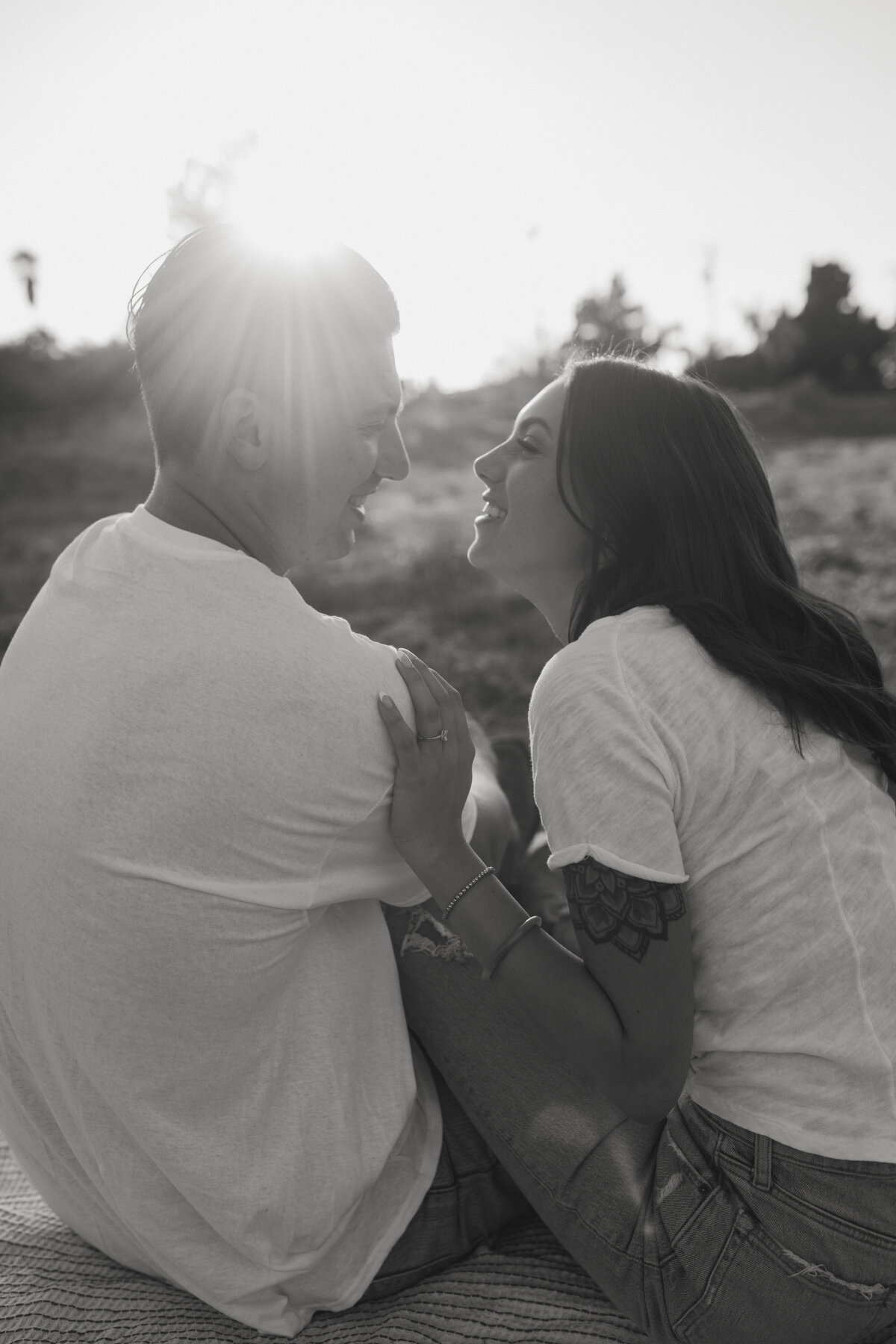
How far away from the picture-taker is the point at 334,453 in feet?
5.61

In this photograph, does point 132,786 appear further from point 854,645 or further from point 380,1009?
point 854,645

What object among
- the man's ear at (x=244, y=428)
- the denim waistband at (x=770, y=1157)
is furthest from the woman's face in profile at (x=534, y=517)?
the denim waistband at (x=770, y=1157)

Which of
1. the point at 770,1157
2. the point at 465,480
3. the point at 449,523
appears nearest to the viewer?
the point at 770,1157

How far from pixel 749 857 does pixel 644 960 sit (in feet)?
0.77

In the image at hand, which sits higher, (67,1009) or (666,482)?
(666,482)

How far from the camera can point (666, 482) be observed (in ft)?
6.11

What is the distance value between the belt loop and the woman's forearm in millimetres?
157

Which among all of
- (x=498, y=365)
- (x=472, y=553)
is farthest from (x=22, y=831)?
(x=498, y=365)

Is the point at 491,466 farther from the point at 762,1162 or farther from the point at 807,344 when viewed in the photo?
the point at 807,344

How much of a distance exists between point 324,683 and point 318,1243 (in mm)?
969

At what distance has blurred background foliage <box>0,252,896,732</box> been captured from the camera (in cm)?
684

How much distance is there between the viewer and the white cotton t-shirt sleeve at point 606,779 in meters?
1.49

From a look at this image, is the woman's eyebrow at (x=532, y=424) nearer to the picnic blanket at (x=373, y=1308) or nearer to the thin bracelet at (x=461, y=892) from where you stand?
the thin bracelet at (x=461, y=892)

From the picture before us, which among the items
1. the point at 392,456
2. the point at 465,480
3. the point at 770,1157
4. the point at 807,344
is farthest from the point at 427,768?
the point at 807,344
